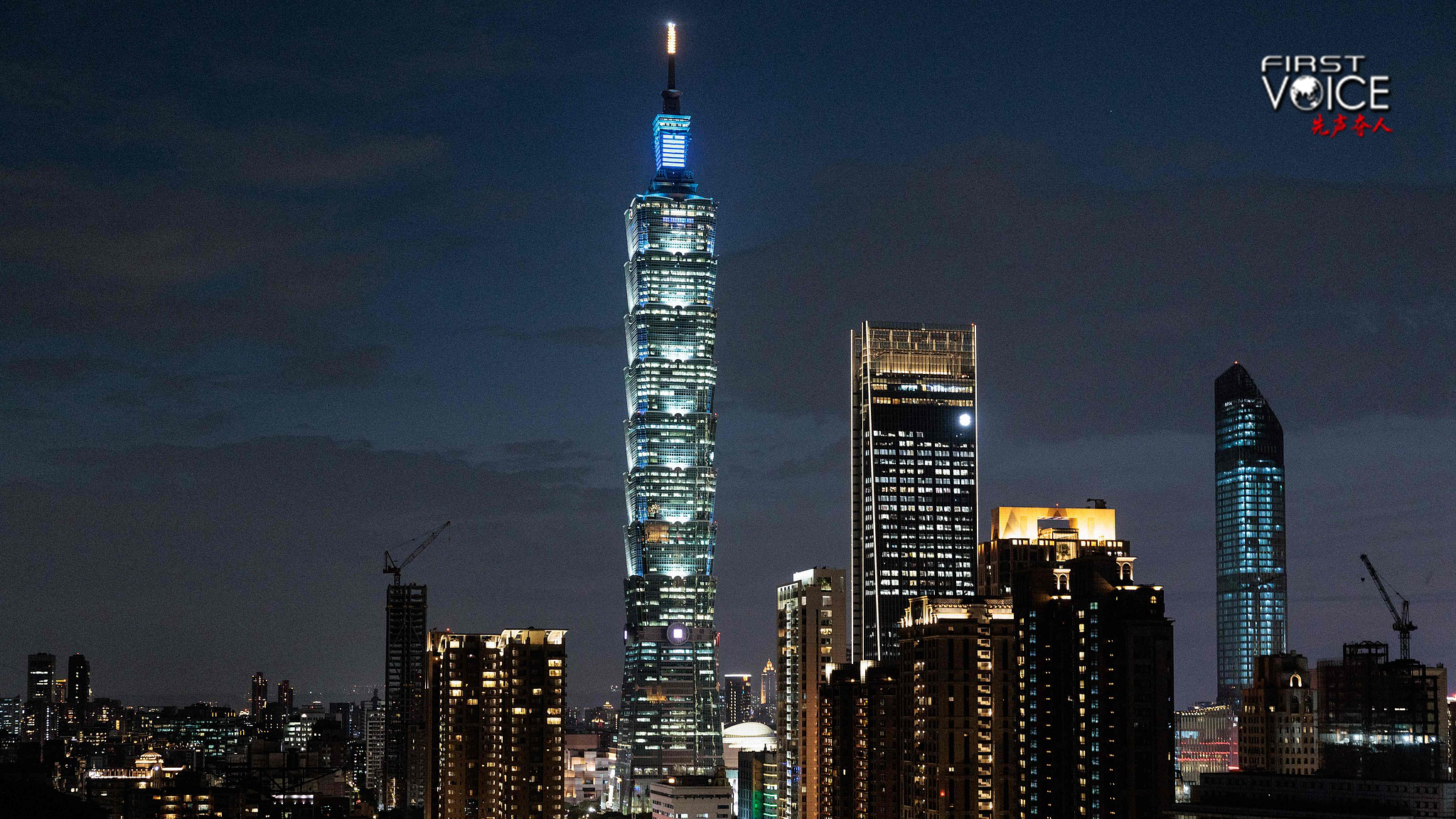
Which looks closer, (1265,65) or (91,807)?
(1265,65)

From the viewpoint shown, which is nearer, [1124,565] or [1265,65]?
[1265,65]

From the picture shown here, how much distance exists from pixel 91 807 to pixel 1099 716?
83.0 m

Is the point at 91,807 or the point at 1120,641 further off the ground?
the point at 1120,641

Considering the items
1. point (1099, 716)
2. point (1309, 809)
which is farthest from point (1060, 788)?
point (1309, 809)

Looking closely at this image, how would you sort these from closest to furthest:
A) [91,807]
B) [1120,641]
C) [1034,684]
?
[91,807], [1120,641], [1034,684]

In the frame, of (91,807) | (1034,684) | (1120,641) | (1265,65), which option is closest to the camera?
(1265,65)

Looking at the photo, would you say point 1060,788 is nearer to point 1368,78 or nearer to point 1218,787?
point 1218,787

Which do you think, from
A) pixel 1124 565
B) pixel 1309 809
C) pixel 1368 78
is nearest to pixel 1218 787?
pixel 1309 809

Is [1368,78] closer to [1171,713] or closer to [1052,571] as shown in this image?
[1171,713]

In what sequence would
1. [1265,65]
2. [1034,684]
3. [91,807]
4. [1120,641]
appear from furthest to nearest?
[1034,684], [1120,641], [91,807], [1265,65]

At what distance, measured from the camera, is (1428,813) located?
169 m

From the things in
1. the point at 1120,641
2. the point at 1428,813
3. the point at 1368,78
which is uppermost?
the point at 1368,78

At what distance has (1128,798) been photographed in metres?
167

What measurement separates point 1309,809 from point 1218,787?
1000 centimetres
